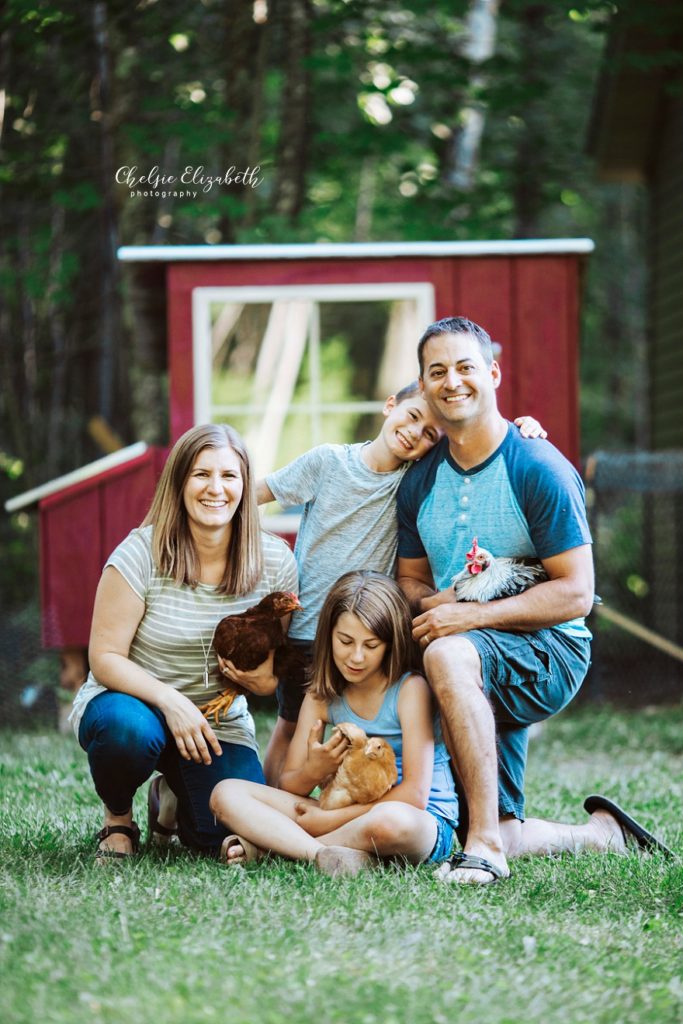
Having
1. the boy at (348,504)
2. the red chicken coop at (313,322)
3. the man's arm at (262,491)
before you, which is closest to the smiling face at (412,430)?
the boy at (348,504)

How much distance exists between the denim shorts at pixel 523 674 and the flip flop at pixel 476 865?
0.38 metres

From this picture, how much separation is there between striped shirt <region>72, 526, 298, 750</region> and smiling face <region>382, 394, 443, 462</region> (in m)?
0.58

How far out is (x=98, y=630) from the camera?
3.52 metres

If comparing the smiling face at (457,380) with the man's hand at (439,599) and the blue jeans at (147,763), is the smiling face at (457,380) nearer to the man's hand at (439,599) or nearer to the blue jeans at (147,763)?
the man's hand at (439,599)

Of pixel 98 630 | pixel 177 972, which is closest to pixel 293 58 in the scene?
pixel 98 630

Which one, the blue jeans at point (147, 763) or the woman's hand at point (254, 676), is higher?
the woman's hand at point (254, 676)

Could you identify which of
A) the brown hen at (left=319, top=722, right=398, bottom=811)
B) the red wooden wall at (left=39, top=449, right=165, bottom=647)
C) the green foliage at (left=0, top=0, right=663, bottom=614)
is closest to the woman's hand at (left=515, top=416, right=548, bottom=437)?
the brown hen at (left=319, top=722, right=398, bottom=811)

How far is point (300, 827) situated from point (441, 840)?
0.40m

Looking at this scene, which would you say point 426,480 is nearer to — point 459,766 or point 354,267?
point 459,766

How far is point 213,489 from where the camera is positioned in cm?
351

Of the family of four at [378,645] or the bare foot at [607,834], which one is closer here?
the family of four at [378,645]

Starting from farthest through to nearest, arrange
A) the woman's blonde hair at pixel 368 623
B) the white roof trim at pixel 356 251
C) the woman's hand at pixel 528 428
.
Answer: the white roof trim at pixel 356 251 < the woman's hand at pixel 528 428 < the woman's blonde hair at pixel 368 623

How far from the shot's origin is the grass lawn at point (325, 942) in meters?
2.29

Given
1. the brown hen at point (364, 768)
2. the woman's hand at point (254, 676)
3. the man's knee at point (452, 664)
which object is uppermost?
the man's knee at point (452, 664)
